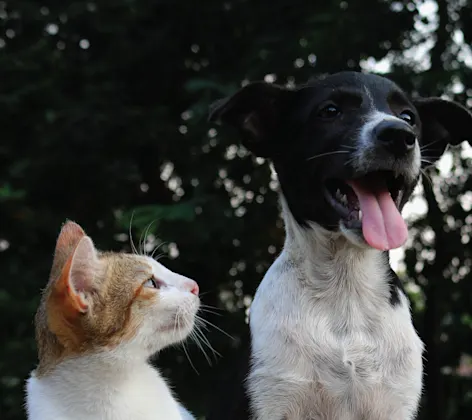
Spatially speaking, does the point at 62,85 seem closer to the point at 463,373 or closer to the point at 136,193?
the point at 136,193

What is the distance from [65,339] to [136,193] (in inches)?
121

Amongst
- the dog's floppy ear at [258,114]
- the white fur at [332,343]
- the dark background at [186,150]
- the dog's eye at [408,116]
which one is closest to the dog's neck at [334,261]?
the white fur at [332,343]

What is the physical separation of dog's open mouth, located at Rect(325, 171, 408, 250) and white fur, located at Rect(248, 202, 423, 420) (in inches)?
5.6

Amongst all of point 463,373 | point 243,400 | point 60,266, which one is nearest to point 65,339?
point 60,266

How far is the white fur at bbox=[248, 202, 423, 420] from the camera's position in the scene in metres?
2.35

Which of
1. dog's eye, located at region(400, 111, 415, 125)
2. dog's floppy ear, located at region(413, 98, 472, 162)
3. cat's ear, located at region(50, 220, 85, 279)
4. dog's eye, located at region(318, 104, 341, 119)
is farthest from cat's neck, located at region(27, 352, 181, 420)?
dog's floppy ear, located at region(413, 98, 472, 162)

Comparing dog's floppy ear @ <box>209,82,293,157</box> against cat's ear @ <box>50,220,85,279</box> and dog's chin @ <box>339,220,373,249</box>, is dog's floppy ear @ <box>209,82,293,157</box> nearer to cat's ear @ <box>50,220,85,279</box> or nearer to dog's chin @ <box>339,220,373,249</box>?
dog's chin @ <box>339,220,373,249</box>

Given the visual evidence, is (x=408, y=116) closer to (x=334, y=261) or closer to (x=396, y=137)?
(x=396, y=137)

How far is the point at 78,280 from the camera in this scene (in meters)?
2.07

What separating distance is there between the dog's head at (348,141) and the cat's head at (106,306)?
22.2 inches

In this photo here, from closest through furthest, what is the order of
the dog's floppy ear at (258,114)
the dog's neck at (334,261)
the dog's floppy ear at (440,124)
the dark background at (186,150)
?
the dog's neck at (334,261) → the dog's floppy ear at (258,114) → the dog's floppy ear at (440,124) → the dark background at (186,150)

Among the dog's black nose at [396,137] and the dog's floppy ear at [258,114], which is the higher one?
the dog's black nose at [396,137]

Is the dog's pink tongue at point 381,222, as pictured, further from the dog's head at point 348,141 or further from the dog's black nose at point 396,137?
the dog's black nose at point 396,137

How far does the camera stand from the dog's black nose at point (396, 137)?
2254 mm
